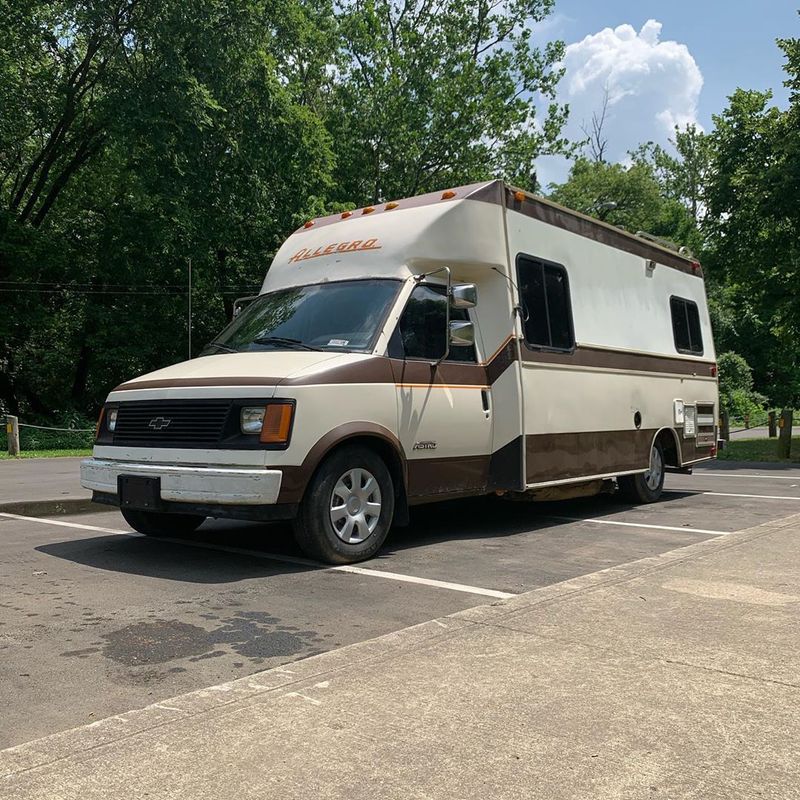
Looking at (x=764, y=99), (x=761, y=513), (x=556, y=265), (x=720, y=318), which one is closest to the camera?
(x=556, y=265)

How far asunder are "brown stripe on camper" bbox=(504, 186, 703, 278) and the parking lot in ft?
10.0

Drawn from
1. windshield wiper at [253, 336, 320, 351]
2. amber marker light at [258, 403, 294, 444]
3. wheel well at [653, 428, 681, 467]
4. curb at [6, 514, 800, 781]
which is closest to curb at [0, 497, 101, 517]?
windshield wiper at [253, 336, 320, 351]

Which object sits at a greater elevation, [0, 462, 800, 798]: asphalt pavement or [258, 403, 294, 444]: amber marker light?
[258, 403, 294, 444]: amber marker light

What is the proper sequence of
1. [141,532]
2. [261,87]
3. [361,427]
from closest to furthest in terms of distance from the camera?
[361,427] → [141,532] → [261,87]

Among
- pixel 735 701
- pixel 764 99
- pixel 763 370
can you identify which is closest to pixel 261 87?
pixel 764 99

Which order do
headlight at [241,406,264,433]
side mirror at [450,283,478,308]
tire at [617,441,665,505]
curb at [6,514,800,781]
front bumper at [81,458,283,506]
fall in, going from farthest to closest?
1. tire at [617,441,665,505]
2. side mirror at [450,283,478,308]
3. headlight at [241,406,264,433]
4. front bumper at [81,458,283,506]
5. curb at [6,514,800,781]

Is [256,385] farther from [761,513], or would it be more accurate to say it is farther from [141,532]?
[761,513]

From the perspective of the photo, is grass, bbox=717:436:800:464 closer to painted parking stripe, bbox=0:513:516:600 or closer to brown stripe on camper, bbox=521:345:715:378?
brown stripe on camper, bbox=521:345:715:378

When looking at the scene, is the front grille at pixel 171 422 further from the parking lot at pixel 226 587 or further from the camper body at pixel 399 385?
the parking lot at pixel 226 587

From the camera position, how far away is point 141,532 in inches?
302

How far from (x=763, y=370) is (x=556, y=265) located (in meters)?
45.2

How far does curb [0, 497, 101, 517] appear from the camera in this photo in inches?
372

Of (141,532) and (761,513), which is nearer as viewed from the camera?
(141,532)

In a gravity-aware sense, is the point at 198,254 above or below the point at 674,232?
below
